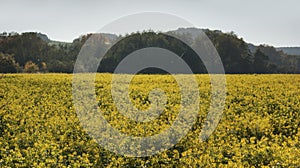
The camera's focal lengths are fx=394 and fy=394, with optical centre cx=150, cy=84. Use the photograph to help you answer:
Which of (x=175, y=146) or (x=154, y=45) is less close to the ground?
(x=154, y=45)

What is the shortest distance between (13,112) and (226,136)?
6133mm

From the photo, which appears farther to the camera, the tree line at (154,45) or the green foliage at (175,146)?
the tree line at (154,45)

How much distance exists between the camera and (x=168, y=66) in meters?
41.4

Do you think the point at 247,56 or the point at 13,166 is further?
the point at 247,56

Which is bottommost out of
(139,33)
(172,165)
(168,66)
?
(172,165)

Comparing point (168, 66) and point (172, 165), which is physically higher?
point (168, 66)

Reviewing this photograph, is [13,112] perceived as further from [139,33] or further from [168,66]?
[139,33]

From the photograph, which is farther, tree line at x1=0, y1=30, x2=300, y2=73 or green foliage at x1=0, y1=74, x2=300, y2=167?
tree line at x1=0, y1=30, x2=300, y2=73

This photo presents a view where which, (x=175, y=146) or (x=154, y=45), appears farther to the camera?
(x=154, y=45)

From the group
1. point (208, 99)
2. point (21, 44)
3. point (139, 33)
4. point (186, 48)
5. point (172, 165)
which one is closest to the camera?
point (172, 165)

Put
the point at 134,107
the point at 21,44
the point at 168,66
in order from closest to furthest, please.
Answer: the point at 134,107, the point at 168,66, the point at 21,44

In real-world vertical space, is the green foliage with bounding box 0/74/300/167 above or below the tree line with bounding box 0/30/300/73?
below

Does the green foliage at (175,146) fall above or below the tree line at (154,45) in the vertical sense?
below

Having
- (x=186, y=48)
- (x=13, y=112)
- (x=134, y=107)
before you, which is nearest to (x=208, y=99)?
(x=134, y=107)
